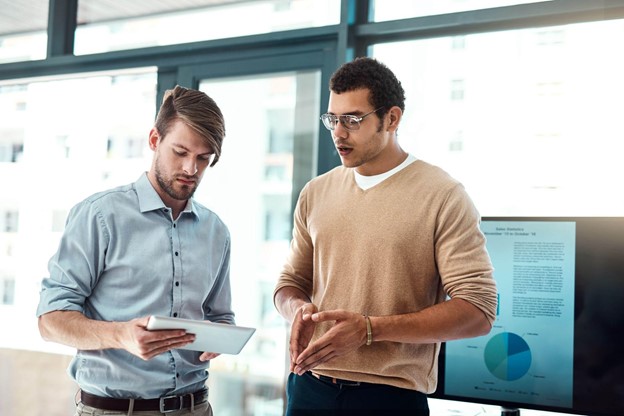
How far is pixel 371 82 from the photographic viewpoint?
2.03 metres

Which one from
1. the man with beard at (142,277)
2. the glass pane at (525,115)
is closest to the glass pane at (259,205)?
the glass pane at (525,115)

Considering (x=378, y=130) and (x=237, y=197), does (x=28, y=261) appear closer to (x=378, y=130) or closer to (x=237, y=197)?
(x=237, y=197)

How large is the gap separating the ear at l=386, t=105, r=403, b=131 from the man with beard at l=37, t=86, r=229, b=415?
0.49 meters

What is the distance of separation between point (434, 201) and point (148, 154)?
6.27 ft

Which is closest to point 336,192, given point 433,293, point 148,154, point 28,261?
point 433,293

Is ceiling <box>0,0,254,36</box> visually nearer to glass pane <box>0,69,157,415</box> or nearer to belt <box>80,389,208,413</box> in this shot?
glass pane <box>0,69,157,415</box>

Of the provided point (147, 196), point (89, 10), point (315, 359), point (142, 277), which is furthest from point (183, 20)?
point (315, 359)

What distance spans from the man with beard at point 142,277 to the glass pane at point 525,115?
115cm

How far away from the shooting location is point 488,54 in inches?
108

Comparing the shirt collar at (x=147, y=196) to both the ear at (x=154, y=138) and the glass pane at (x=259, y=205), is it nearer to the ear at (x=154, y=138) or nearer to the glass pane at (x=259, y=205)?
the ear at (x=154, y=138)

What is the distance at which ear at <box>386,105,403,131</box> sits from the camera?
205 centimetres

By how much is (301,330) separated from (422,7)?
5.37 feet

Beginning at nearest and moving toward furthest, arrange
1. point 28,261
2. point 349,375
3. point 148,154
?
point 349,375, point 148,154, point 28,261

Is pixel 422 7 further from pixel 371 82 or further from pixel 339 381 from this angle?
pixel 339 381
